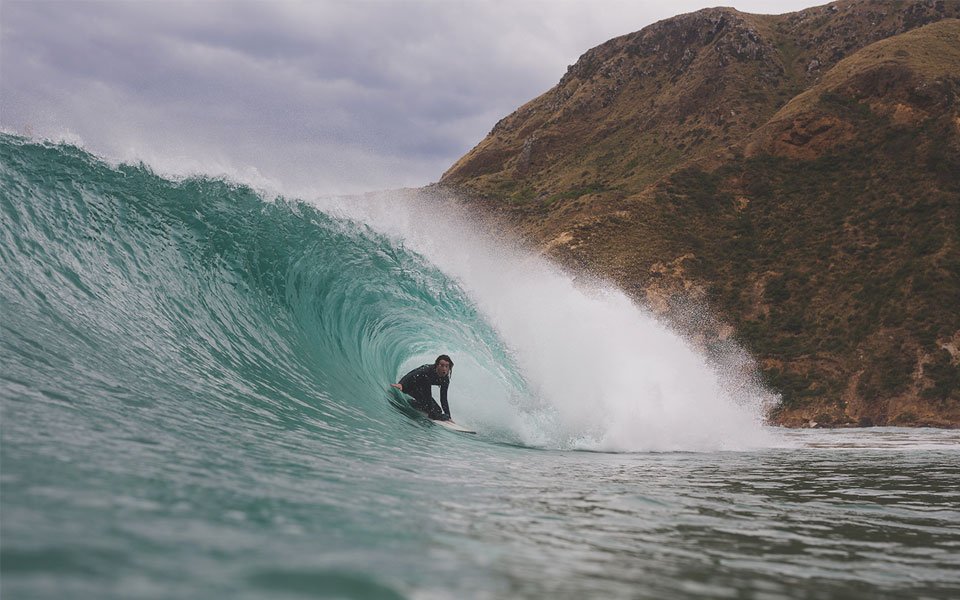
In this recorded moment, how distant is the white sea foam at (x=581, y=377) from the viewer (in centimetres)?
1280

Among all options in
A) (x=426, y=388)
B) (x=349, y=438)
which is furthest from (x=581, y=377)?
(x=349, y=438)

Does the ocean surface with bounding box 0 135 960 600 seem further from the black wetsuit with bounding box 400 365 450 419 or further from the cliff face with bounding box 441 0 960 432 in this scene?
the cliff face with bounding box 441 0 960 432

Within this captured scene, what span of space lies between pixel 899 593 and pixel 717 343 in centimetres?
4812

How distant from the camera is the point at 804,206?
2247 inches

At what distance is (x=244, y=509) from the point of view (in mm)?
3166

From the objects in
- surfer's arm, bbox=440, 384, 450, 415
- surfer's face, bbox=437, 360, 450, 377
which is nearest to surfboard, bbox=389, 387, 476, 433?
surfer's arm, bbox=440, 384, 450, 415

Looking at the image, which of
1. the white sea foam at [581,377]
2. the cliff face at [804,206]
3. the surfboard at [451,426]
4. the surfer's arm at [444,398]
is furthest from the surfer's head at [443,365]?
the cliff face at [804,206]

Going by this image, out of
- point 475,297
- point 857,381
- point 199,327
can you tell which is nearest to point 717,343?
point 857,381

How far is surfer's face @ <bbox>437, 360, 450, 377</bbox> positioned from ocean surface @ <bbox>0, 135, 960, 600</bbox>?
958mm

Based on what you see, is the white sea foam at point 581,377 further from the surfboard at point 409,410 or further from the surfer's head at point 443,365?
the surfer's head at point 443,365

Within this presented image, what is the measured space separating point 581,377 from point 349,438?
7.91 m

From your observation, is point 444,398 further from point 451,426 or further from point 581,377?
point 581,377

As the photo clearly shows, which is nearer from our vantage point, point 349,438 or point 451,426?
point 349,438

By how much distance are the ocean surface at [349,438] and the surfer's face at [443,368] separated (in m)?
0.96
